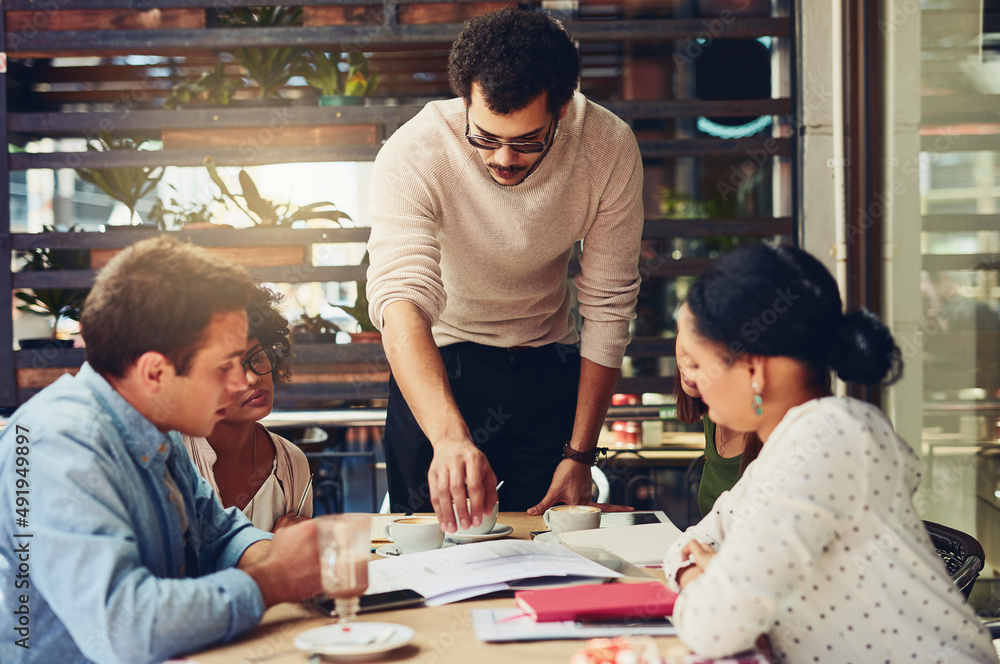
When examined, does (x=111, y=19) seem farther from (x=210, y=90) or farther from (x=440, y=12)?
(x=440, y=12)

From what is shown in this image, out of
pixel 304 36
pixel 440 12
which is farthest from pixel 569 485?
pixel 304 36

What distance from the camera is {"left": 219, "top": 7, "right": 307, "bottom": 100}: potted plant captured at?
11.5 ft

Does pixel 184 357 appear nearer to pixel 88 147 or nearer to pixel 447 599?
pixel 447 599

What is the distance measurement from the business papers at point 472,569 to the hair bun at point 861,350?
45 cm

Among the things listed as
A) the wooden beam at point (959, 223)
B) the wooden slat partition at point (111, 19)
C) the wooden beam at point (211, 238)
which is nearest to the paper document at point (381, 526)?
the wooden beam at point (211, 238)

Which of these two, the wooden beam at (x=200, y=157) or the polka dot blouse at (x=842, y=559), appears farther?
the wooden beam at (x=200, y=157)

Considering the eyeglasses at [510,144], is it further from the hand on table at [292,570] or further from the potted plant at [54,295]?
the potted plant at [54,295]

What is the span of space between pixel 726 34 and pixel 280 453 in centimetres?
231

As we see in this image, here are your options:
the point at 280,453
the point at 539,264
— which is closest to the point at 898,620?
the point at 539,264

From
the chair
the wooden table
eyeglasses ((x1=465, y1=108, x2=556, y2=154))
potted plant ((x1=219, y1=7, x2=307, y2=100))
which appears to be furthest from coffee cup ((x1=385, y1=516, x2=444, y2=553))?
potted plant ((x1=219, y1=7, x2=307, y2=100))

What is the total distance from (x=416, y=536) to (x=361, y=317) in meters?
2.08

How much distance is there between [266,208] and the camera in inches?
137

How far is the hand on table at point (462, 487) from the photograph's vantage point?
1.43m

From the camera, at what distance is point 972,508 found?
112 inches
